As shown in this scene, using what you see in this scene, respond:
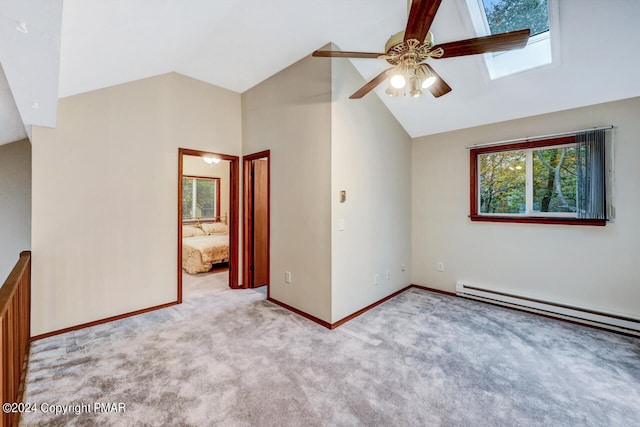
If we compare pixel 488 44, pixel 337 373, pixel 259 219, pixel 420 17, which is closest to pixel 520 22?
pixel 488 44

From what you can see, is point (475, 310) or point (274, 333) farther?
point (475, 310)

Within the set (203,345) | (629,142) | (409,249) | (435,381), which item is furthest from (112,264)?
(629,142)

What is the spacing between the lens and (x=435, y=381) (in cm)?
201

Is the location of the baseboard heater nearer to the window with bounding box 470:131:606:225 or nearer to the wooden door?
the window with bounding box 470:131:606:225

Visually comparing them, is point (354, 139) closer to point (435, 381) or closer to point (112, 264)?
point (435, 381)

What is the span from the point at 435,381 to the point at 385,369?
38 cm

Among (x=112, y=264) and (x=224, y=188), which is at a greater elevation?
(x=224, y=188)

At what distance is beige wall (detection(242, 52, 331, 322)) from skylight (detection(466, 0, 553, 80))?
4.98 feet

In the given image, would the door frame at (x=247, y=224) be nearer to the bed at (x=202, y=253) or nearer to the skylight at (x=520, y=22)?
the bed at (x=202, y=253)

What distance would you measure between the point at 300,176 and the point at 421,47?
1849 mm

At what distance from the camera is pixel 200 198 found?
740 centimetres

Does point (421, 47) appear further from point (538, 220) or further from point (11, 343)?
point (11, 343)

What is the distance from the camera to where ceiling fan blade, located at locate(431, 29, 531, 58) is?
4.99 ft

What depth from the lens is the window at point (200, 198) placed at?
7.15 m
